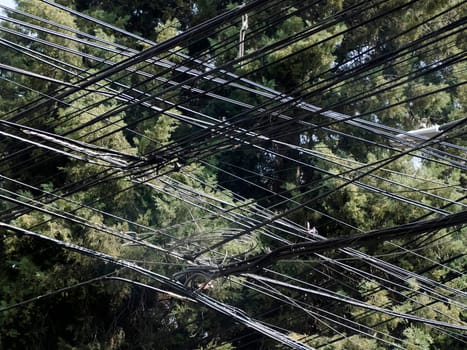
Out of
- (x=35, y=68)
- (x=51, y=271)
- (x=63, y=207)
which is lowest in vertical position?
(x=51, y=271)

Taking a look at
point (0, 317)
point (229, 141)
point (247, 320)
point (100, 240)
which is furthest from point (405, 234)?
point (0, 317)

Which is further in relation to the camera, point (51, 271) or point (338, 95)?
point (338, 95)

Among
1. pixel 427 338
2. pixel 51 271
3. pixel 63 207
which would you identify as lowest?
pixel 427 338

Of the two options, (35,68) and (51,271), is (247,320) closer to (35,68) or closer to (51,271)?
(51,271)

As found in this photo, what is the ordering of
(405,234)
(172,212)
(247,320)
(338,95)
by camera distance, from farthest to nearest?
(338,95)
(172,212)
(247,320)
(405,234)

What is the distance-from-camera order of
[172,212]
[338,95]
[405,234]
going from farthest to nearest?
1. [338,95]
2. [172,212]
3. [405,234]

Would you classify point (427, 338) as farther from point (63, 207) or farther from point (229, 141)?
point (229, 141)

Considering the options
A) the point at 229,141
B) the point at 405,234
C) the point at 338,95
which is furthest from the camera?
the point at 338,95

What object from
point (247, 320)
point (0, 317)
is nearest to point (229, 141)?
point (247, 320)

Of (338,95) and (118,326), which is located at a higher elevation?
(338,95)
